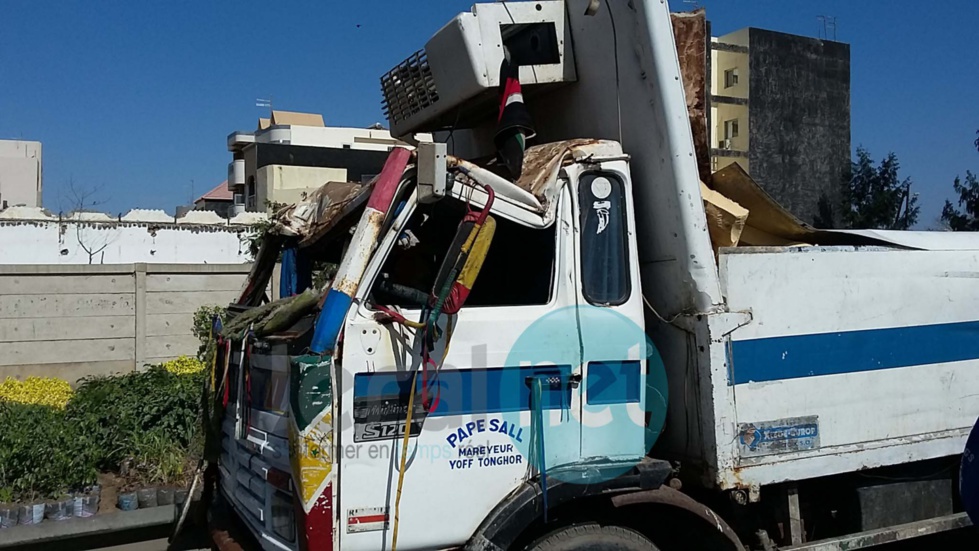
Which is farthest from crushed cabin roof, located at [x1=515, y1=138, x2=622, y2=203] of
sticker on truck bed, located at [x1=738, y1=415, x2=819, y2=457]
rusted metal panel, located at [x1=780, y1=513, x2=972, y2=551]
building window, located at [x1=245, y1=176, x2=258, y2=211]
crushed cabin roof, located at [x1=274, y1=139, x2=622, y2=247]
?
building window, located at [x1=245, y1=176, x2=258, y2=211]

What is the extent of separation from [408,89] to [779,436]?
2804 mm

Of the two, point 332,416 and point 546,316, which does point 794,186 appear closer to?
point 546,316

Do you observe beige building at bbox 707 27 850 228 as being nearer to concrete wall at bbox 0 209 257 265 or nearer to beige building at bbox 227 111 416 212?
concrete wall at bbox 0 209 257 265

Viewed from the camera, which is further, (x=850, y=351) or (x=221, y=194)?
(x=221, y=194)

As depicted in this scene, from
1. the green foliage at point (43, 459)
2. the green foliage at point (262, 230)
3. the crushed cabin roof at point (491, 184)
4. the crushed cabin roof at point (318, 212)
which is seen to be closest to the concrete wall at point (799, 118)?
the crushed cabin roof at point (491, 184)

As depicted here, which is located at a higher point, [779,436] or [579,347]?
[579,347]

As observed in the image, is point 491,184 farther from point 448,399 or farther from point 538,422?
point 538,422

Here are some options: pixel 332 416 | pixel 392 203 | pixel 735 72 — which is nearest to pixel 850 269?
pixel 392 203

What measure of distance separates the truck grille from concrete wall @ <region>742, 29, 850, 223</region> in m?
3.28

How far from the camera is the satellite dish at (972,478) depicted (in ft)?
11.5

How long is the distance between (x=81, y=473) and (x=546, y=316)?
4464 mm

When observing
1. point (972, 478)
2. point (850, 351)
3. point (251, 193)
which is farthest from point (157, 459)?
point (251, 193)

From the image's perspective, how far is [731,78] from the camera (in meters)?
11.1

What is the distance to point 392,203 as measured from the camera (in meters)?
3.29
